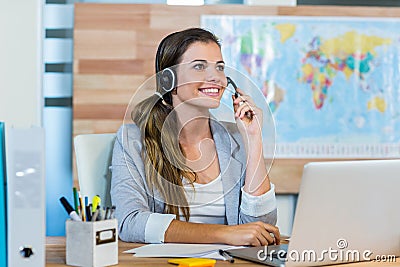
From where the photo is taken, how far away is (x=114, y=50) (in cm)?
332

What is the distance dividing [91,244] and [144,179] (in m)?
0.56

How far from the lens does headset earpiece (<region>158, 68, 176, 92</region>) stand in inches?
73.4

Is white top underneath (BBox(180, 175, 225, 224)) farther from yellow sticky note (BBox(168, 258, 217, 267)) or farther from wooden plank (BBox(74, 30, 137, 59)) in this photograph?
wooden plank (BBox(74, 30, 137, 59))

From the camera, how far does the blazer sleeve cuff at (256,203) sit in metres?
1.96

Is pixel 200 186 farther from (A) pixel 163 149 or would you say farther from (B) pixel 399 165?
(B) pixel 399 165

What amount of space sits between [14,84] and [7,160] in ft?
6.80

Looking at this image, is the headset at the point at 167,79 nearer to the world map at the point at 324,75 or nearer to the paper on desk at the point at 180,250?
the paper on desk at the point at 180,250

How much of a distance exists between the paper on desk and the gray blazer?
0.67ft

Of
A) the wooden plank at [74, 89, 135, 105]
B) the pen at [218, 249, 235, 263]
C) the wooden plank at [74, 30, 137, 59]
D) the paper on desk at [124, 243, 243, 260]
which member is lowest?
the paper on desk at [124, 243, 243, 260]

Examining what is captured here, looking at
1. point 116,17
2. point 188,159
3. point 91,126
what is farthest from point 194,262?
point 116,17

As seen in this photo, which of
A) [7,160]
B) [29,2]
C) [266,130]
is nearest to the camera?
[7,160]

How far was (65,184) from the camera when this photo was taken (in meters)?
3.44

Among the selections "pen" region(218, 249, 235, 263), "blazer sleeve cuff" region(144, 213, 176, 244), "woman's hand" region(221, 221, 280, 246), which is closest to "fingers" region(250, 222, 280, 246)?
"woman's hand" region(221, 221, 280, 246)

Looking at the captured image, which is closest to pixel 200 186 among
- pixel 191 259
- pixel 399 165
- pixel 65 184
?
pixel 191 259
